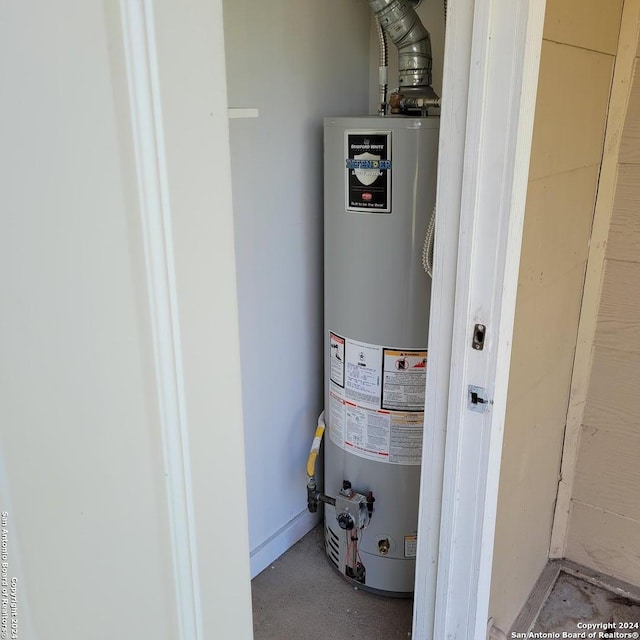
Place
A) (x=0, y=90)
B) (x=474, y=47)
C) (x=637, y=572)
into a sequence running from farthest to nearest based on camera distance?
(x=637, y=572) → (x=474, y=47) → (x=0, y=90)

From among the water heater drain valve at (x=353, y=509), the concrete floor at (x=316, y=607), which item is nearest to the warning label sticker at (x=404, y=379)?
the water heater drain valve at (x=353, y=509)

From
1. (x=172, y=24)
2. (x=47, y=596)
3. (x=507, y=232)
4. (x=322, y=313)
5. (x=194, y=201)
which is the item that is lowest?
(x=322, y=313)

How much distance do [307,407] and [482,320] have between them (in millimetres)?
1033

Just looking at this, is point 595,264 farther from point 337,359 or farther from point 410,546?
point 410,546

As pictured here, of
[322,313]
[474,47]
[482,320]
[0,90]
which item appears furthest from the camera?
[322,313]

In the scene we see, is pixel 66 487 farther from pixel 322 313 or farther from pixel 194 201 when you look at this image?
pixel 322 313

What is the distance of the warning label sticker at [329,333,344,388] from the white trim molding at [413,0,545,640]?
56 cm

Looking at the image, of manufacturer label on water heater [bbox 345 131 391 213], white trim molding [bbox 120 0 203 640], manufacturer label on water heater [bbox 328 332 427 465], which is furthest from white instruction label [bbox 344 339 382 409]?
white trim molding [bbox 120 0 203 640]

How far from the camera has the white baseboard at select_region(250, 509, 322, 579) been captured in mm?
1996

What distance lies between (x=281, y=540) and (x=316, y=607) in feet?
0.92

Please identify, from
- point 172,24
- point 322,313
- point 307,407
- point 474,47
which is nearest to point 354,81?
point 322,313

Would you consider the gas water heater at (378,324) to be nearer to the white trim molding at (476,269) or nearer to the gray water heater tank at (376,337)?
the gray water heater tank at (376,337)

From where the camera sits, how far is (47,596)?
18.7 inches

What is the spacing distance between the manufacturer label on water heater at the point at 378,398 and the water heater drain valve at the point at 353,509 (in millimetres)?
131
